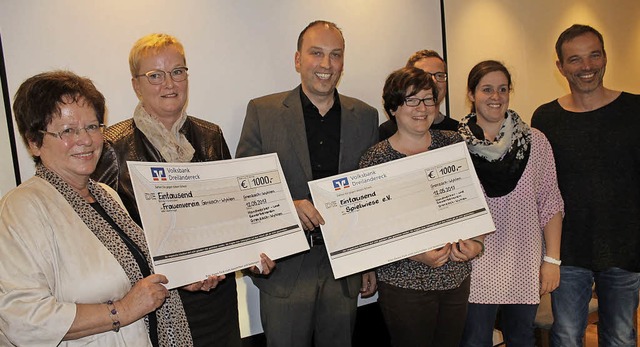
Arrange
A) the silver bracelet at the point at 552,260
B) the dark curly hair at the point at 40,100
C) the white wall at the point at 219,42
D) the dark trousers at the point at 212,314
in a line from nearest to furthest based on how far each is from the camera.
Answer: the dark curly hair at the point at 40,100
the dark trousers at the point at 212,314
the white wall at the point at 219,42
the silver bracelet at the point at 552,260

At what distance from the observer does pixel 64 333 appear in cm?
139

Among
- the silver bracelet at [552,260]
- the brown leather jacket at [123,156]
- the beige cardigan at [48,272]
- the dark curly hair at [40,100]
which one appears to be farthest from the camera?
the silver bracelet at [552,260]

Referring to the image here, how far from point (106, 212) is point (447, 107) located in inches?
112

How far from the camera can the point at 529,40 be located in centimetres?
441

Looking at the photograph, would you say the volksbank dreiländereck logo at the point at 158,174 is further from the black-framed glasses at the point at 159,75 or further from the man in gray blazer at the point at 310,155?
the man in gray blazer at the point at 310,155

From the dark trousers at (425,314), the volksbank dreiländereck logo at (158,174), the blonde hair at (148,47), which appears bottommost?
the dark trousers at (425,314)

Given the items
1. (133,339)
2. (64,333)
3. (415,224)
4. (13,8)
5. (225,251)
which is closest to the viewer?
(64,333)

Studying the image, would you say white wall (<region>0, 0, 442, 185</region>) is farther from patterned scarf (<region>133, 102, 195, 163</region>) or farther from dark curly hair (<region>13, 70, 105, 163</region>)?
dark curly hair (<region>13, 70, 105, 163</region>)

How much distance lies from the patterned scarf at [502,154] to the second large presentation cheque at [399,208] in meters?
0.22

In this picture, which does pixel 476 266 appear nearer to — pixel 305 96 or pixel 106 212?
pixel 305 96

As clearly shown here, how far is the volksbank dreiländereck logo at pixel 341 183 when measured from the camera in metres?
2.17

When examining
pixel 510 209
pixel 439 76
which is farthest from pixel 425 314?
pixel 439 76

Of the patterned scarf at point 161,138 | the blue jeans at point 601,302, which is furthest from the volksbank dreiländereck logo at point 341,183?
the blue jeans at point 601,302

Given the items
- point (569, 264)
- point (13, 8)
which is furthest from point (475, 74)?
point (13, 8)
